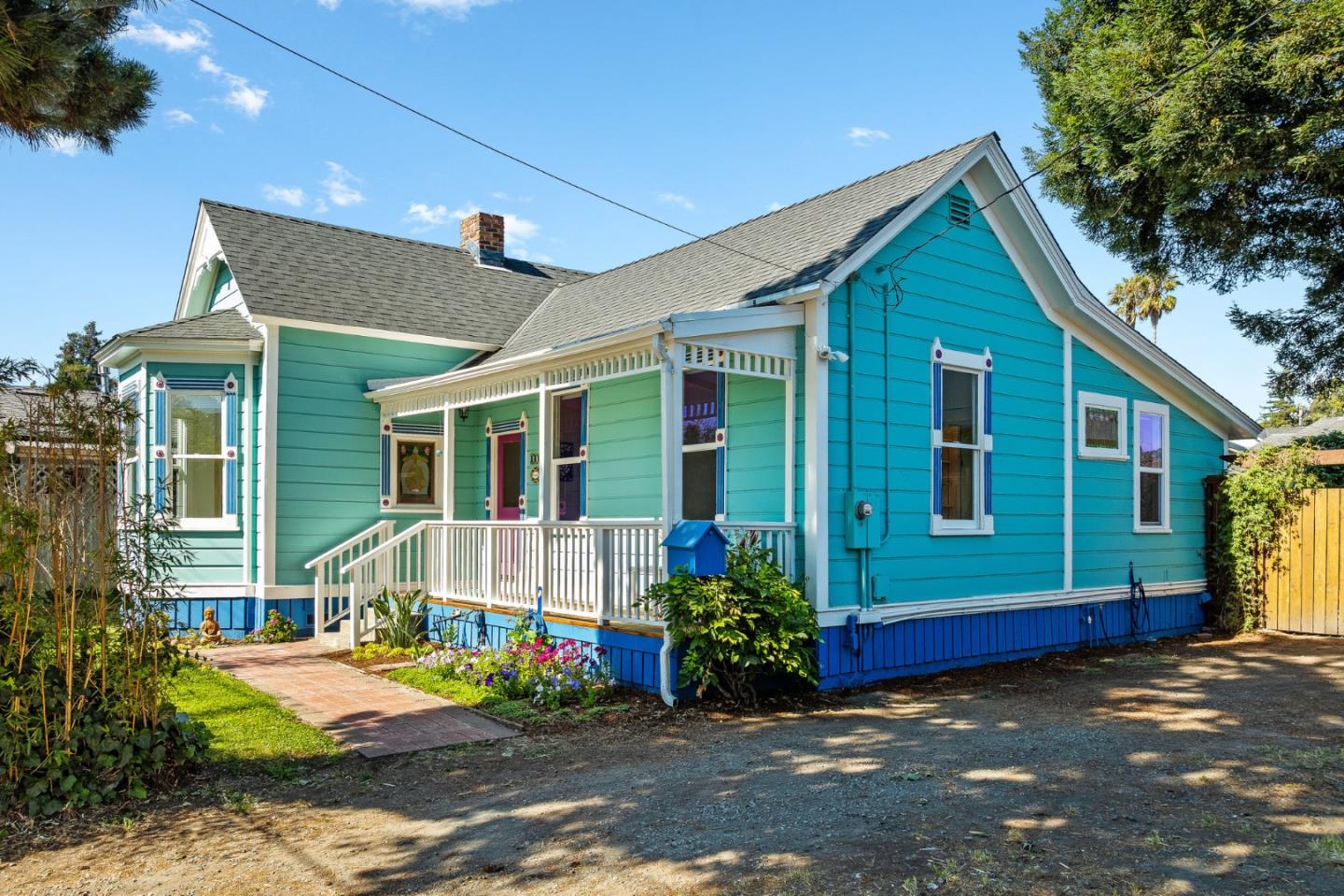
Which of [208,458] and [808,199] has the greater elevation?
[808,199]

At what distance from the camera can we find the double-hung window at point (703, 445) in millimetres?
9711

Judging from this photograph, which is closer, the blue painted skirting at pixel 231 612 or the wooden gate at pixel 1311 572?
Result: the blue painted skirting at pixel 231 612

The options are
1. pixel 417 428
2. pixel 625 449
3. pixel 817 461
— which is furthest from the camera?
pixel 417 428

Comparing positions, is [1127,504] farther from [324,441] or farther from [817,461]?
[324,441]

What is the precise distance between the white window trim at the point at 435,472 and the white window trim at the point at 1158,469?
9250 millimetres

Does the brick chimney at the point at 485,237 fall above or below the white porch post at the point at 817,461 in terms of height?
above

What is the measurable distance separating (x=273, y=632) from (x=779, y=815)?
349 inches

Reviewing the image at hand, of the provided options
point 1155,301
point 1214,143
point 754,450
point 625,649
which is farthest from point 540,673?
point 1155,301

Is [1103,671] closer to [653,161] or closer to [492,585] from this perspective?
[492,585]

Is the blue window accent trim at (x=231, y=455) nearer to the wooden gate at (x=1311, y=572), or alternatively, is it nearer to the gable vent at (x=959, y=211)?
the gable vent at (x=959, y=211)

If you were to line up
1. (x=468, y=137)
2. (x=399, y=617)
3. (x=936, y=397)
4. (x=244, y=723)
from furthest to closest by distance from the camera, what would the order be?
(x=399, y=617), (x=936, y=397), (x=468, y=137), (x=244, y=723)

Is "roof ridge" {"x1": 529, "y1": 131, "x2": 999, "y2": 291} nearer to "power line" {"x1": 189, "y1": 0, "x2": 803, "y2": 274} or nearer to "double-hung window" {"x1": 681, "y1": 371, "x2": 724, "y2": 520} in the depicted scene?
"power line" {"x1": 189, "y1": 0, "x2": 803, "y2": 274}

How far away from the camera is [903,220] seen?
9211 mm

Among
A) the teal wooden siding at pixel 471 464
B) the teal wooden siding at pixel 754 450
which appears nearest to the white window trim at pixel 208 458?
the teal wooden siding at pixel 471 464
